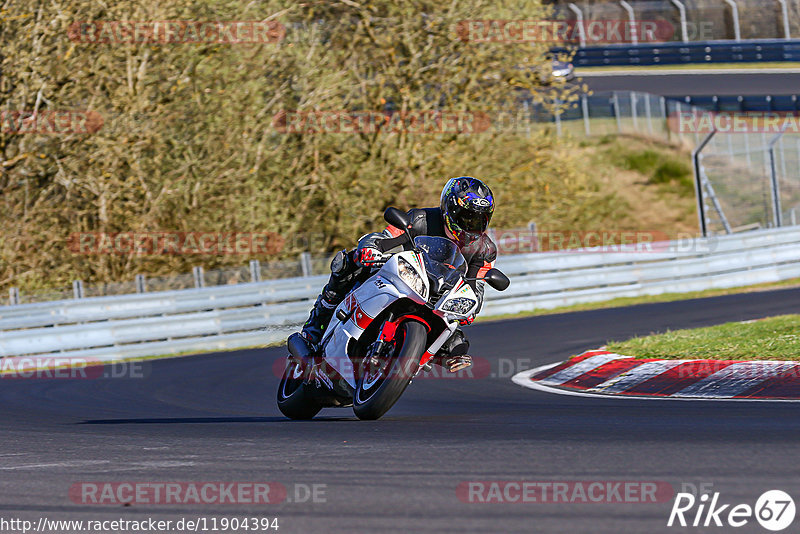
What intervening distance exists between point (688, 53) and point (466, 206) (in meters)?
41.5

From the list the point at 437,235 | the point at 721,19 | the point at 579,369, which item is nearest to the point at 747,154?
the point at 721,19

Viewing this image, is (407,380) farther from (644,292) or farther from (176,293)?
(644,292)

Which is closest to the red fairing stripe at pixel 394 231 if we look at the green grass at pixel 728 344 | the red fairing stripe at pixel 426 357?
the red fairing stripe at pixel 426 357

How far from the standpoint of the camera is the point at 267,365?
586 inches

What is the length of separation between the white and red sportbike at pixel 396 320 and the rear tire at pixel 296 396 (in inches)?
15.2

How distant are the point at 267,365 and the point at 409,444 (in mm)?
8477

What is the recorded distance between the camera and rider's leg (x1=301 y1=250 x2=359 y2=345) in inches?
337

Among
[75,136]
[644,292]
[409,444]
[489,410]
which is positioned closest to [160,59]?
[75,136]

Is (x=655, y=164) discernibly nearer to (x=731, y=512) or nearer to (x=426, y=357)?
(x=426, y=357)

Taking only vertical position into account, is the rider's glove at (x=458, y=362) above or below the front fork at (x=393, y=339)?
below

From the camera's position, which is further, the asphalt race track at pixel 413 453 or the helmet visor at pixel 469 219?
the helmet visor at pixel 469 219

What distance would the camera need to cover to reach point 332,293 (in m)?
8.72

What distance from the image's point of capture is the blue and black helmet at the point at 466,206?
7.92 meters

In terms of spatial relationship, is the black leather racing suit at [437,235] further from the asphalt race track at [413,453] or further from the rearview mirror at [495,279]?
the asphalt race track at [413,453]
